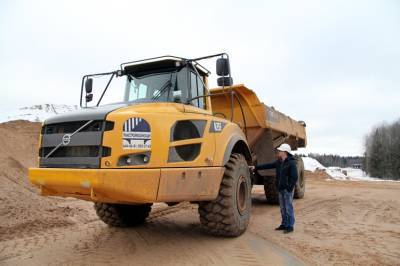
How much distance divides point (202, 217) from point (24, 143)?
12.7 meters

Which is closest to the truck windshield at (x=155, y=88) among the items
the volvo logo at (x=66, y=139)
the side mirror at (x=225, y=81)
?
the side mirror at (x=225, y=81)

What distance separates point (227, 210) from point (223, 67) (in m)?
2.02

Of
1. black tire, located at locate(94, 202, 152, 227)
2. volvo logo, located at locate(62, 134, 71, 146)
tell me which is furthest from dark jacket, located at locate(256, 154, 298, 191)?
volvo logo, located at locate(62, 134, 71, 146)

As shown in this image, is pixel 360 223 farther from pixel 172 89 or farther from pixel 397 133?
pixel 397 133

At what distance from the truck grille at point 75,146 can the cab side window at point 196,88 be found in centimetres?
173

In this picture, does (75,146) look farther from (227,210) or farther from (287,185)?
(287,185)

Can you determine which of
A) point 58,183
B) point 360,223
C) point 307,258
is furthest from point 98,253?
point 360,223

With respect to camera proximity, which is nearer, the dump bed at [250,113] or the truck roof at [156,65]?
the truck roof at [156,65]

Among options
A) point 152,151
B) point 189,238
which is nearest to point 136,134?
point 152,151

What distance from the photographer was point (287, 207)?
6246 millimetres

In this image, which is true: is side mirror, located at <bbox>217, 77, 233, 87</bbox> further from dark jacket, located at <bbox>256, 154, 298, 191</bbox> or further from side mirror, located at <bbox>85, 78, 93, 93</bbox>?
side mirror, located at <bbox>85, 78, 93, 93</bbox>

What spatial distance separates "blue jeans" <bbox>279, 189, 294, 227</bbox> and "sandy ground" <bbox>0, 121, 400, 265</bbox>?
0.79 ft

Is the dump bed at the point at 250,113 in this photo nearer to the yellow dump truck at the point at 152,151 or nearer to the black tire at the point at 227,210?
the yellow dump truck at the point at 152,151

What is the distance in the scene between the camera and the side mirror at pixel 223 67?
5281 millimetres
